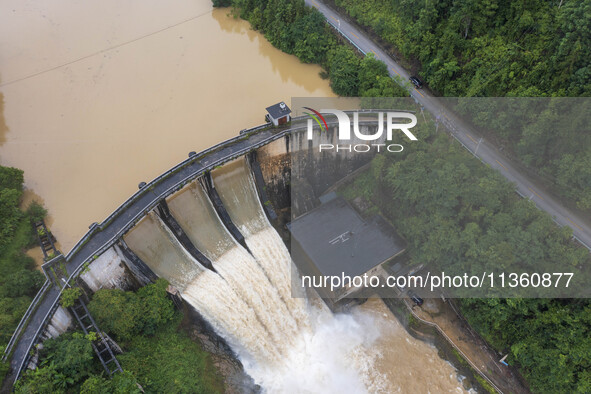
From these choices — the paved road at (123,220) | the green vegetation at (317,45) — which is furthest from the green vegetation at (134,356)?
the green vegetation at (317,45)

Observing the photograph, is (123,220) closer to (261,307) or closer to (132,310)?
(132,310)

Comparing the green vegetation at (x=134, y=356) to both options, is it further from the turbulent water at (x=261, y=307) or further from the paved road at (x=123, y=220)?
the turbulent water at (x=261, y=307)

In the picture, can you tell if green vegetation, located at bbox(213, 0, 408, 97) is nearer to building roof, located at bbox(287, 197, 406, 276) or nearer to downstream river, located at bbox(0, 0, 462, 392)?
downstream river, located at bbox(0, 0, 462, 392)

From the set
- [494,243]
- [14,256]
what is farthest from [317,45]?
[14,256]

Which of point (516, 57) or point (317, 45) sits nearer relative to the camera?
point (516, 57)

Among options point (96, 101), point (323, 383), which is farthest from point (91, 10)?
point (323, 383)

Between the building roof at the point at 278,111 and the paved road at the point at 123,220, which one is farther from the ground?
the building roof at the point at 278,111
